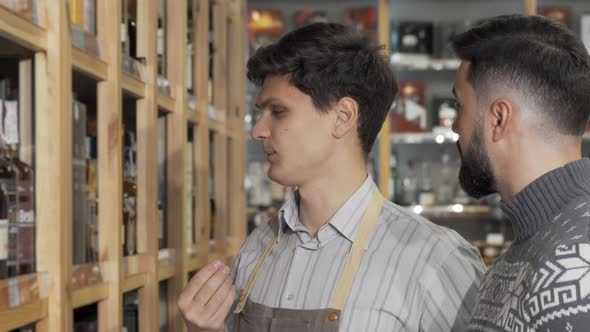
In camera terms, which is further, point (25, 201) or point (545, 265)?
point (25, 201)

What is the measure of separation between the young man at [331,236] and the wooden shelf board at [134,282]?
30cm

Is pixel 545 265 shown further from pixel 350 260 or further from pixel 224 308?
pixel 224 308

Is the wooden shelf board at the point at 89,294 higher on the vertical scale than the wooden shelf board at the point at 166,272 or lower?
higher

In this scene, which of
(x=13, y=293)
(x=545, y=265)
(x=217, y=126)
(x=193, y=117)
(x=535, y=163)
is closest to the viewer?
(x=545, y=265)

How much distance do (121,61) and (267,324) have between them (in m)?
0.72

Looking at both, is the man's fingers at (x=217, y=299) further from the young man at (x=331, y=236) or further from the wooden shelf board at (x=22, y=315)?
the wooden shelf board at (x=22, y=315)

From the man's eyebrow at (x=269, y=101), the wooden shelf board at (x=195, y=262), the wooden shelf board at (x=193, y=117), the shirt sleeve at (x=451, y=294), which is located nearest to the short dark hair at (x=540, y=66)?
the shirt sleeve at (x=451, y=294)

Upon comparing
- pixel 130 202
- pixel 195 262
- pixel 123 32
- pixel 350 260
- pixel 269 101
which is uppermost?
pixel 123 32

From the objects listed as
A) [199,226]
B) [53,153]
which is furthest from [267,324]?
[199,226]

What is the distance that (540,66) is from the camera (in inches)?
56.4

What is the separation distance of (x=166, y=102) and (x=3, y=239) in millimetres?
1041

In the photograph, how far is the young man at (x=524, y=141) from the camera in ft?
4.29

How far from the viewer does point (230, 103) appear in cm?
358

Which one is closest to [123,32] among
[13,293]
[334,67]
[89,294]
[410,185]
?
[334,67]
